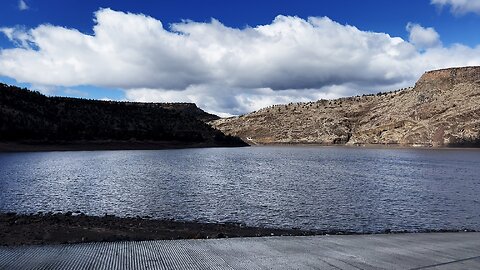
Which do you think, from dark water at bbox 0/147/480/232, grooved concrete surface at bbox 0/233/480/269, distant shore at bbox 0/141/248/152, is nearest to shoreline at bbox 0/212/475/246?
dark water at bbox 0/147/480/232

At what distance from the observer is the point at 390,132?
133m

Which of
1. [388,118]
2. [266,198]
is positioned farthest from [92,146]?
[388,118]

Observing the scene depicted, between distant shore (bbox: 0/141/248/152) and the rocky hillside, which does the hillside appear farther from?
the rocky hillside

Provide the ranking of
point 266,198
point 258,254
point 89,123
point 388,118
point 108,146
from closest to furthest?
1. point 258,254
2. point 266,198
3. point 108,146
4. point 89,123
5. point 388,118

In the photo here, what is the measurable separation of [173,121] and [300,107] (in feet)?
222

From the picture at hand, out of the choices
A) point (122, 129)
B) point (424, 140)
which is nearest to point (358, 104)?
point (424, 140)

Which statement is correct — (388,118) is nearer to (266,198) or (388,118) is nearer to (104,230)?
(266,198)

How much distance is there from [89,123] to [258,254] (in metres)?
98.9

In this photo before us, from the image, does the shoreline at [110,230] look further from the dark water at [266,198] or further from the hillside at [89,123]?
the hillside at [89,123]

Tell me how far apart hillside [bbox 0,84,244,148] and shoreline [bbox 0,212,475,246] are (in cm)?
6954

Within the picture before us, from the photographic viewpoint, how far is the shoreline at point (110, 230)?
596 inches

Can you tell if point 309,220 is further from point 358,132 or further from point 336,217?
point 358,132

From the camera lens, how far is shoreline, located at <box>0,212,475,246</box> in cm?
1515

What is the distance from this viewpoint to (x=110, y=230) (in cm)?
1697
